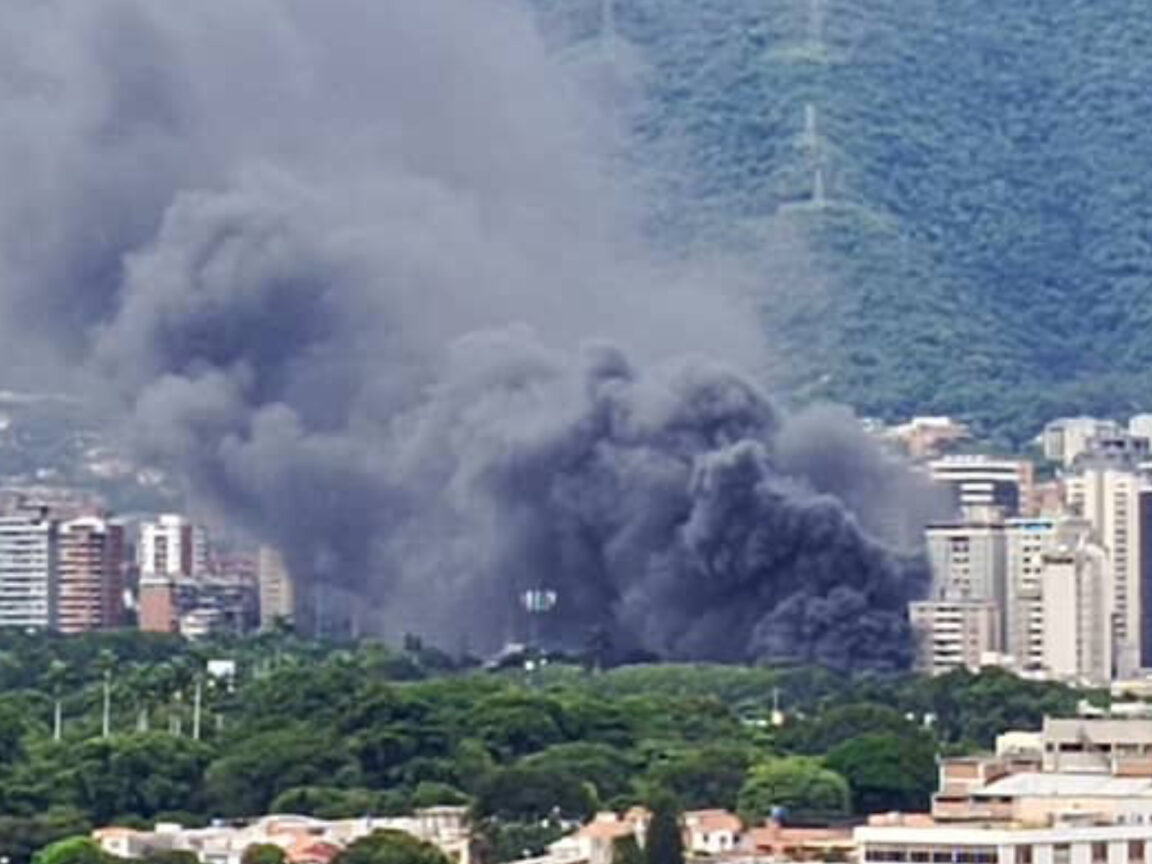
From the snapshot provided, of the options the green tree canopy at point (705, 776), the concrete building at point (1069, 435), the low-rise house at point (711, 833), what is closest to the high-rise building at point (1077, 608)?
the concrete building at point (1069, 435)

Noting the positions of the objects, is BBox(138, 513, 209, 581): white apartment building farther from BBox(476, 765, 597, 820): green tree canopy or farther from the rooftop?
the rooftop

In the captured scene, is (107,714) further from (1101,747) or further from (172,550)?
(172,550)

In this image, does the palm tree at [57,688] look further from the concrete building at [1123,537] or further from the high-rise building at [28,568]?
the concrete building at [1123,537]

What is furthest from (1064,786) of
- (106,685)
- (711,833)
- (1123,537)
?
(1123,537)

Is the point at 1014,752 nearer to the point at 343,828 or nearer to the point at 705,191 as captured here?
the point at 343,828

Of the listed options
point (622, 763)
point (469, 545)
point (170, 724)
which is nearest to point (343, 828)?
point (622, 763)

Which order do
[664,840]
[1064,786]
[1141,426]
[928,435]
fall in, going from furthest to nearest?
[1141,426] < [928,435] < [1064,786] < [664,840]
